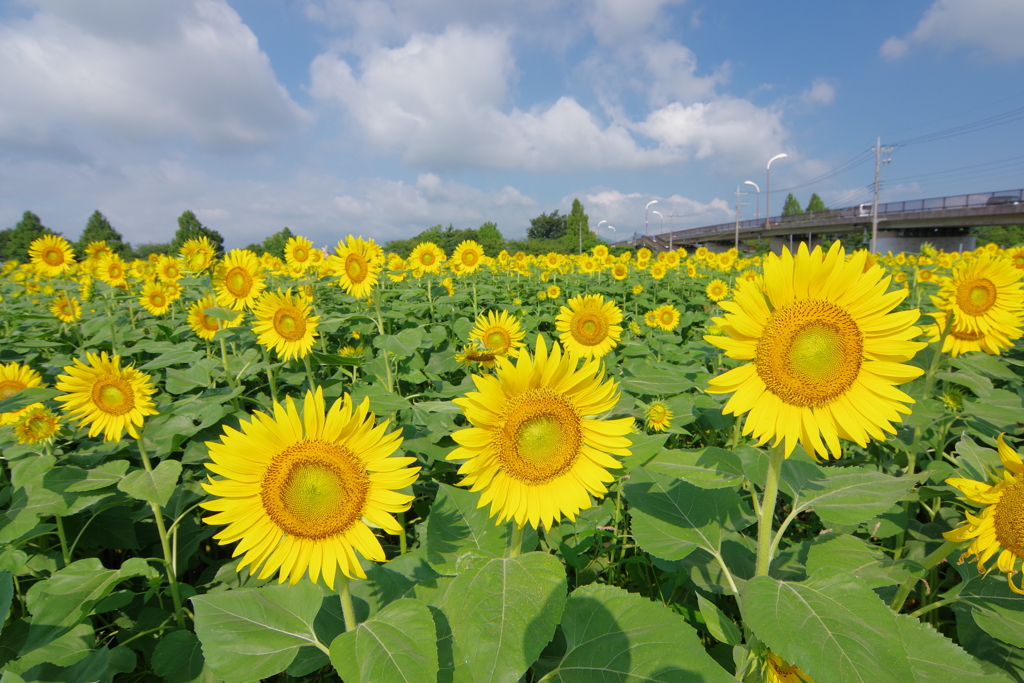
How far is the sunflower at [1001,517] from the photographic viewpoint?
56.9 inches

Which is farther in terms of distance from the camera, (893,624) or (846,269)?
(846,269)

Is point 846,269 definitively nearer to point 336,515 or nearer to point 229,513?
point 336,515

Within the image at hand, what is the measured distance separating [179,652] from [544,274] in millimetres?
10617

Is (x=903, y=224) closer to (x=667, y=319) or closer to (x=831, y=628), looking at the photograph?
(x=667, y=319)

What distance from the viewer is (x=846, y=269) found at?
1.39 meters

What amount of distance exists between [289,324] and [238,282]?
136cm

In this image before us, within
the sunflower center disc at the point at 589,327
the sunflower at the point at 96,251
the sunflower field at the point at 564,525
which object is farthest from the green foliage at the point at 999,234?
the sunflower at the point at 96,251

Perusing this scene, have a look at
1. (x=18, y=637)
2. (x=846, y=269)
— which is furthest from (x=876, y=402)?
(x=18, y=637)

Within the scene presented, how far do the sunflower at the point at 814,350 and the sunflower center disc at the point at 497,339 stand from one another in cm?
189

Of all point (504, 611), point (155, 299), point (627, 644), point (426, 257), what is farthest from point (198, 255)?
point (627, 644)

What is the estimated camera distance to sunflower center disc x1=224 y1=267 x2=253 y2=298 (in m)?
4.29

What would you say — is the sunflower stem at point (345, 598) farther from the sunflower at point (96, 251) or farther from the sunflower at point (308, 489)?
the sunflower at point (96, 251)

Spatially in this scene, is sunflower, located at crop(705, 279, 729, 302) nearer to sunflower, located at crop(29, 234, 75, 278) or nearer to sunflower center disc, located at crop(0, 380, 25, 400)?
sunflower center disc, located at crop(0, 380, 25, 400)

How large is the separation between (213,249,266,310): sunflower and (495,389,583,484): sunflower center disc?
12.3ft
